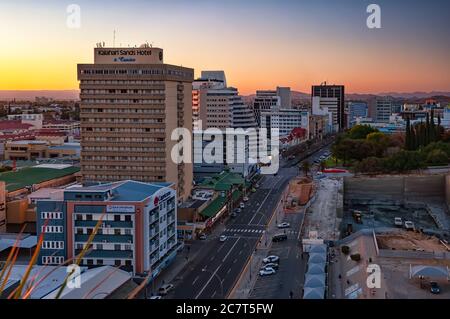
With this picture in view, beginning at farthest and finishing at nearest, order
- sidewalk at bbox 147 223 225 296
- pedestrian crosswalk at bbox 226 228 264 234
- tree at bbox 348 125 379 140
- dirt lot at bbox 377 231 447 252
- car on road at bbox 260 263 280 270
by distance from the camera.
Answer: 1. tree at bbox 348 125 379 140
2. pedestrian crosswalk at bbox 226 228 264 234
3. dirt lot at bbox 377 231 447 252
4. car on road at bbox 260 263 280 270
5. sidewalk at bbox 147 223 225 296

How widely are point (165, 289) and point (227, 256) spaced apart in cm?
160

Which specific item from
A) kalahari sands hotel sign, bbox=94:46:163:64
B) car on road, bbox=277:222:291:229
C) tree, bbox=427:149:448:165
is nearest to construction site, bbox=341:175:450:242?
tree, bbox=427:149:448:165

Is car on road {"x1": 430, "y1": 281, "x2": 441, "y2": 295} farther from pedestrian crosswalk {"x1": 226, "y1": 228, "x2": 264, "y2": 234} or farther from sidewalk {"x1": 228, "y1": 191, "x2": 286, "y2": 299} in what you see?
pedestrian crosswalk {"x1": 226, "y1": 228, "x2": 264, "y2": 234}

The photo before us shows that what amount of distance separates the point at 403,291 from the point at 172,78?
19.2ft

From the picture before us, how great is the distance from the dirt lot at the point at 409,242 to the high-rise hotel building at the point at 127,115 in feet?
12.8

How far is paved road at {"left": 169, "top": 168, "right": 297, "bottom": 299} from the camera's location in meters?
6.36

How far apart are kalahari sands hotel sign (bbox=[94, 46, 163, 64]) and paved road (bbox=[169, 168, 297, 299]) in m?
3.33

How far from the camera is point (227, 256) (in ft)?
25.4

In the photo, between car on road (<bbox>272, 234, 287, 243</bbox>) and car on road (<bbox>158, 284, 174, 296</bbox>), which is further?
car on road (<bbox>272, 234, 287, 243</bbox>)

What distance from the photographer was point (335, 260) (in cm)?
734

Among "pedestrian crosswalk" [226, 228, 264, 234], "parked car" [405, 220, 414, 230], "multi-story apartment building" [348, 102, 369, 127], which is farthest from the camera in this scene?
"multi-story apartment building" [348, 102, 369, 127]

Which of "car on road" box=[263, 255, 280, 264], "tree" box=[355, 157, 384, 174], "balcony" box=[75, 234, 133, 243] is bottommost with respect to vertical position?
"car on road" box=[263, 255, 280, 264]

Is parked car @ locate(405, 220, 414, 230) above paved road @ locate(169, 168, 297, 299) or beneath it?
beneath
